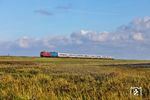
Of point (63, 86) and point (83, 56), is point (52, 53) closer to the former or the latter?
point (83, 56)

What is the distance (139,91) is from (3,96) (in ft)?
17.0

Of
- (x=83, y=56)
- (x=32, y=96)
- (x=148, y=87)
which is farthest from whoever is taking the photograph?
(x=83, y=56)

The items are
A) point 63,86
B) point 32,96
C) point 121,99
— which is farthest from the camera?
point 63,86

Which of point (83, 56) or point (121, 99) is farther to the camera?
point (83, 56)

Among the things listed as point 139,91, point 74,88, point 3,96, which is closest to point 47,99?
point 3,96

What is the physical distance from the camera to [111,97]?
15.7 m

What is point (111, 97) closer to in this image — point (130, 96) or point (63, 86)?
point (130, 96)

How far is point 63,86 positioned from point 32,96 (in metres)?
6.03

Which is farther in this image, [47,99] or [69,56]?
[69,56]

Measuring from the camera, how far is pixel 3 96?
16828mm

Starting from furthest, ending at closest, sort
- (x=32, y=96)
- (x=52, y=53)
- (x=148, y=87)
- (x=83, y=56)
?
(x=83, y=56) < (x=52, y=53) < (x=148, y=87) < (x=32, y=96)

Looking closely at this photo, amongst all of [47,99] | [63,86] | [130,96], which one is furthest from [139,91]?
[63,86]

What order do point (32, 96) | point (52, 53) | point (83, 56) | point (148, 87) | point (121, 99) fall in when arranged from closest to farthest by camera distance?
1. point (121, 99)
2. point (32, 96)
3. point (148, 87)
4. point (52, 53)
5. point (83, 56)

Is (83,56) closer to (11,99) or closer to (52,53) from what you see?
(52,53)
